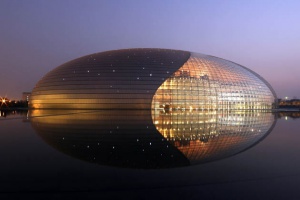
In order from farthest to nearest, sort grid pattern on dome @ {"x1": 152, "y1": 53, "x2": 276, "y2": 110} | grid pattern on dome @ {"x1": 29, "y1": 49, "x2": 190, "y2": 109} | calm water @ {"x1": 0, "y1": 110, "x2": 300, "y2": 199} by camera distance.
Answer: grid pattern on dome @ {"x1": 152, "y1": 53, "x2": 276, "y2": 110} → grid pattern on dome @ {"x1": 29, "y1": 49, "x2": 190, "y2": 109} → calm water @ {"x1": 0, "y1": 110, "x2": 300, "y2": 199}

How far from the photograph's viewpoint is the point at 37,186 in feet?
15.7

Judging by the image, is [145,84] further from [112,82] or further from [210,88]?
[210,88]

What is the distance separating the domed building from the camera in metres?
44.2

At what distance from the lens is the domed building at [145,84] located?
44250mm

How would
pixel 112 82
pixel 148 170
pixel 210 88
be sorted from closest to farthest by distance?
pixel 148 170
pixel 112 82
pixel 210 88

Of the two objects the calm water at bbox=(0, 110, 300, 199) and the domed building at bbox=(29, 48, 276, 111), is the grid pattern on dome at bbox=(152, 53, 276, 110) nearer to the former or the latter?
the domed building at bbox=(29, 48, 276, 111)

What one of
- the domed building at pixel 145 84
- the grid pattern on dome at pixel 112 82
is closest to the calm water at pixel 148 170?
the grid pattern on dome at pixel 112 82

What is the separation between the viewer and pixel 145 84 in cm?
4434

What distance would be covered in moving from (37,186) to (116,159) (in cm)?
249

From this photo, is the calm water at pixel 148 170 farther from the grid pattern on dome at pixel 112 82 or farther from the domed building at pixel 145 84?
the domed building at pixel 145 84

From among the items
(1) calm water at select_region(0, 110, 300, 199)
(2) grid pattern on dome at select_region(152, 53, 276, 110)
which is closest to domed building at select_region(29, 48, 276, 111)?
(2) grid pattern on dome at select_region(152, 53, 276, 110)

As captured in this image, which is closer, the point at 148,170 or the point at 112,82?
the point at 148,170

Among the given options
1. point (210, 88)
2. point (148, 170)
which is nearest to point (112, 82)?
point (210, 88)

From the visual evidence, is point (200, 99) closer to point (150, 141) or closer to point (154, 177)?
point (150, 141)
